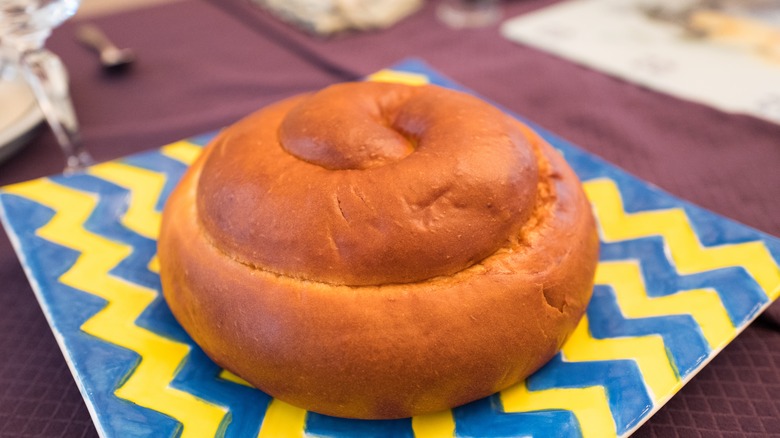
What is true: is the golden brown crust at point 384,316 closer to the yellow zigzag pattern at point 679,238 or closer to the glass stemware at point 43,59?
the yellow zigzag pattern at point 679,238

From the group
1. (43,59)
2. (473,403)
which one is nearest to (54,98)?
(43,59)

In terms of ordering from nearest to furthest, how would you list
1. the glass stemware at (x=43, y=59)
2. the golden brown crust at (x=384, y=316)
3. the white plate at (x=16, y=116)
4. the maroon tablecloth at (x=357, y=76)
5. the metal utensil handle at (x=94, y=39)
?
the golden brown crust at (x=384, y=316), the maroon tablecloth at (x=357, y=76), the glass stemware at (x=43, y=59), the white plate at (x=16, y=116), the metal utensil handle at (x=94, y=39)

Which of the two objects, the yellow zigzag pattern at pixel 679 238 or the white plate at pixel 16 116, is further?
the white plate at pixel 16 116

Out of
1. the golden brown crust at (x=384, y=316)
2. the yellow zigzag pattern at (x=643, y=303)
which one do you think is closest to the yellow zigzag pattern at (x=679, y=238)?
the yellow zigzag pattern at (x=643, y=303)

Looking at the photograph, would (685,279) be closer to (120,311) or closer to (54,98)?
(120,311)

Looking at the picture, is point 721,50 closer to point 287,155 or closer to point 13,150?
point 287,155

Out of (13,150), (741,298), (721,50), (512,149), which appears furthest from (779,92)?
(13,150)
